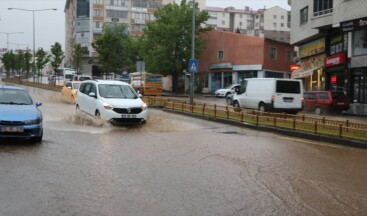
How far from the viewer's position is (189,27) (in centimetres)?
5650

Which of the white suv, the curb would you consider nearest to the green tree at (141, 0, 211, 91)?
the curb

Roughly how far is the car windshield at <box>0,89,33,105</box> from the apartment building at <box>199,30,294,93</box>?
41056 millimetres

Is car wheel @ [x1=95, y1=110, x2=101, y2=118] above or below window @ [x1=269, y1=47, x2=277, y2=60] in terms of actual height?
below

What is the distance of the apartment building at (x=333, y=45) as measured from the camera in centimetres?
3060

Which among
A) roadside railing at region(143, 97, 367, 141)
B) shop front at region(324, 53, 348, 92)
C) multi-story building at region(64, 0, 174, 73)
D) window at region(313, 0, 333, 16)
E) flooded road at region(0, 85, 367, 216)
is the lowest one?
flooded road at region(0, 85, 367, 216)

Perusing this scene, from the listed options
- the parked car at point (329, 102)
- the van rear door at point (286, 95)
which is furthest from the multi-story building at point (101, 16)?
the van rear door at point (286, 95)

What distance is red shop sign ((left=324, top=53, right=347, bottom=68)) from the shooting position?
32.4 meters

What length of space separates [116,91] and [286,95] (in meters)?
9.28

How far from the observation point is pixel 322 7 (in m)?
35.9

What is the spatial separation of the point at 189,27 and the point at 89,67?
42.8 metres

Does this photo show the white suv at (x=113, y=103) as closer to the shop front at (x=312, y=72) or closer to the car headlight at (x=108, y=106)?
the car headlight at (x=108, y=106)

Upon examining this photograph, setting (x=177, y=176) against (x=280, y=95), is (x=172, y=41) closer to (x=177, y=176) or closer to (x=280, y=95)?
(x=280, y=95)

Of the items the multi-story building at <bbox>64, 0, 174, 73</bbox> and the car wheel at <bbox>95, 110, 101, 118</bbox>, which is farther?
the multi-story building at <bbox>64, 0, 174, 73</bbox>

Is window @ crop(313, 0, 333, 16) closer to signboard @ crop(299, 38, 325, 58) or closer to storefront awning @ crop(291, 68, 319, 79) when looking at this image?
signboard @ crop(299, 38, 325, 58)
